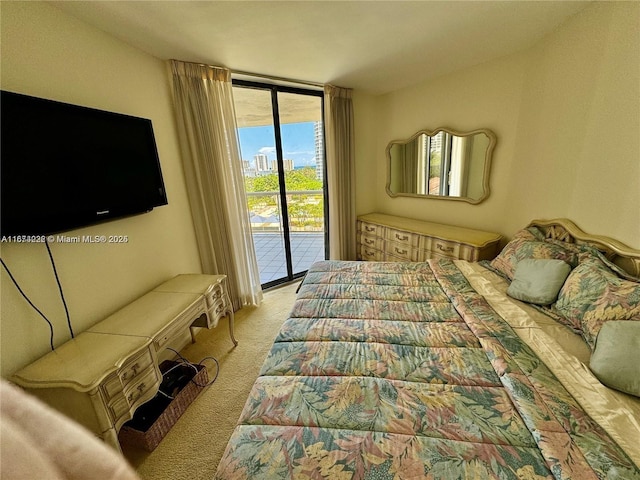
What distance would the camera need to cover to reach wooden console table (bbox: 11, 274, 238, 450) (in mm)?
1086

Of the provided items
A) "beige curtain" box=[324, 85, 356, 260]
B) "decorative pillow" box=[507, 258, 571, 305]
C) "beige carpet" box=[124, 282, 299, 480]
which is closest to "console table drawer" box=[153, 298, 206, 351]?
"beige carpet" box=[124, 282, 299, 480]

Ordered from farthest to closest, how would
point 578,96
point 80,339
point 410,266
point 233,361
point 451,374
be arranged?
point 410,266 < point 233,361 < point 578,96 < point 80,339 < point 451,374

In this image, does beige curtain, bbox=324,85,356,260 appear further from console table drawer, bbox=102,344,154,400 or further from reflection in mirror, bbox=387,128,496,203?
console table drawer, bbox=102,344,154,400

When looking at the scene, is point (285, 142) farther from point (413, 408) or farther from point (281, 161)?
point (413, 408)

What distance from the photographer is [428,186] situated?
3.08 m

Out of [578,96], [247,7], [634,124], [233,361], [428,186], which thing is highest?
[247,7]

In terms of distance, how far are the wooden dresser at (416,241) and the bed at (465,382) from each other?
629 millimetres

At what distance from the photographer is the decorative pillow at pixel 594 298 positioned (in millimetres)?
1142

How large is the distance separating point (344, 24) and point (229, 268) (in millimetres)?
2268

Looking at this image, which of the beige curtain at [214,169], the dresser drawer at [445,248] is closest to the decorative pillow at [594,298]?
the dresser drawer at [445,248]

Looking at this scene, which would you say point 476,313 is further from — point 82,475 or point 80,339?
point 80,339

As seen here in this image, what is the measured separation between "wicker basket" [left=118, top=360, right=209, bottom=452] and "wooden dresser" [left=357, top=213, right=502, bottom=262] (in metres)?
2.37

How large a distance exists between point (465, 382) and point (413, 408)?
0.91 ft

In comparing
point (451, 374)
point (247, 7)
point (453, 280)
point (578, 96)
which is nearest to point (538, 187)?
point (578, 96)
